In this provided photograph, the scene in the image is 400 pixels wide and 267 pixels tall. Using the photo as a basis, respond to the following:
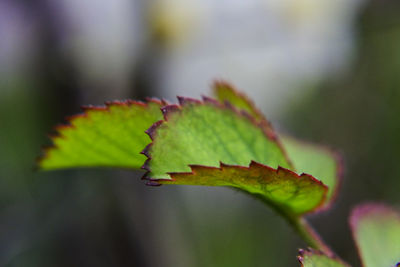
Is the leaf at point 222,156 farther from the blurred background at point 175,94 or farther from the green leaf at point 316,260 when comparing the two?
the blurred background at point 175,94

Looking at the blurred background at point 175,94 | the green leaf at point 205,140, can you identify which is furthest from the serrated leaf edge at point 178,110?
the blurred background at point 175,94

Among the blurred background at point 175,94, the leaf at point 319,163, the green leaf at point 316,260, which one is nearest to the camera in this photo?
the green leaf at point 316,260

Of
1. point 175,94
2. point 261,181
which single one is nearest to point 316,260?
point 261,181

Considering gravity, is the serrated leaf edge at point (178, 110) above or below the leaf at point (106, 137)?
below

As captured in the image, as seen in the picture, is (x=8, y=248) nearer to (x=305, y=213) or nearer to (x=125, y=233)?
(x=125, y=233)

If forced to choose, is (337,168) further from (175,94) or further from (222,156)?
(175,94)

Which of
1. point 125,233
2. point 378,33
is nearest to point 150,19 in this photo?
point 125,233

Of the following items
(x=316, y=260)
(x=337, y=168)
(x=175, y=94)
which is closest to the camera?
(x=316, y=260)

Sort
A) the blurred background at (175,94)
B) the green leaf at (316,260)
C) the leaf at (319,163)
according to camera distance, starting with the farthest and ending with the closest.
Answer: the blurred background at (175,94)
the leaf at (319,163)
the green leaf at (316,260)
